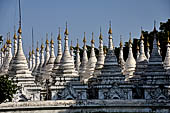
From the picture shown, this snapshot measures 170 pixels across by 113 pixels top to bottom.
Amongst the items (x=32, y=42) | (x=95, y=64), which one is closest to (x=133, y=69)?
(x=95, y=64)

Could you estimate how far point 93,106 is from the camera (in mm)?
28875

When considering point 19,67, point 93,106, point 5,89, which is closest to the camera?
point 5,89

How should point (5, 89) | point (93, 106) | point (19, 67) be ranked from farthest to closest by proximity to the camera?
point (19, 67)
point (93, 106)
point (5, 89)

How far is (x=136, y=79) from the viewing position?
113 feet

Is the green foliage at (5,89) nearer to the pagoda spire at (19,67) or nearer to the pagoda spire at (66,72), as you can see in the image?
the pagoda spire at (19,67)

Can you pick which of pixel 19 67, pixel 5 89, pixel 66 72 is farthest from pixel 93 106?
pixel 19 67

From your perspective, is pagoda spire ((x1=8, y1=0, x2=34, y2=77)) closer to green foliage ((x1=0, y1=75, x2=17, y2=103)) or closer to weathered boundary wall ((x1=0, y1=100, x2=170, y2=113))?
green foliage ((x1=0, y1=75, x2=17, y2=103))

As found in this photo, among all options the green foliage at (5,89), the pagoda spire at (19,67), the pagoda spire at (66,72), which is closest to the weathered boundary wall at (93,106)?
the green foliage at (5,89)

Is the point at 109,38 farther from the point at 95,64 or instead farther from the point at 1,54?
the point at 1,54

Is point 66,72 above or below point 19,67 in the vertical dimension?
below

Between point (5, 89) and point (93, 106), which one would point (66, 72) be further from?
point (5, 89)

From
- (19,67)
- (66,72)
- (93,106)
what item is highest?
(19,67)

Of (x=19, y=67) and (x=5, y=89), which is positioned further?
(x=19, y=67)

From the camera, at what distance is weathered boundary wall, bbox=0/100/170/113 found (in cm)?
2852
